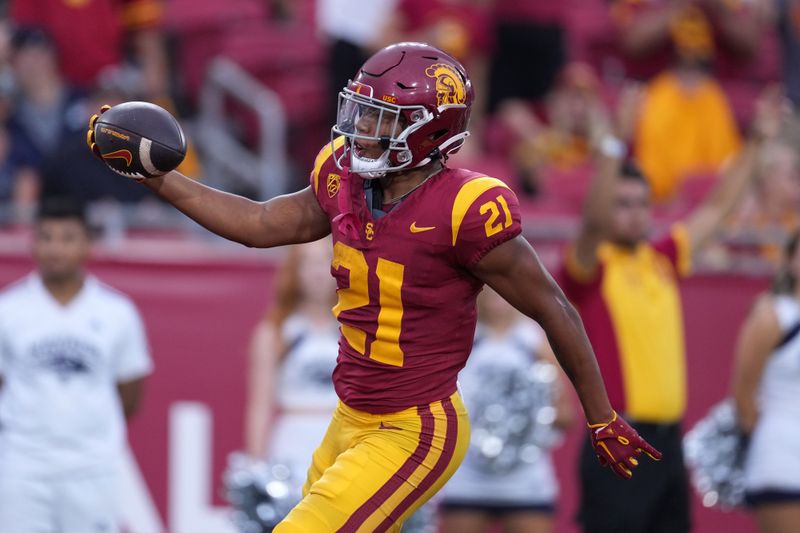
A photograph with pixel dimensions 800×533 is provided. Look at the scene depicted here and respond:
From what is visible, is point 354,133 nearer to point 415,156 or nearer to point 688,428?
point 415,156

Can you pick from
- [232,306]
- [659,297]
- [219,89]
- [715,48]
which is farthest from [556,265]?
[715,48]

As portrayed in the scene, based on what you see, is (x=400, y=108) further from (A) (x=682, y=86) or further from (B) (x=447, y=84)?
(A) (x=682, y=86)

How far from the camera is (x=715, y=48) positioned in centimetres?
1080

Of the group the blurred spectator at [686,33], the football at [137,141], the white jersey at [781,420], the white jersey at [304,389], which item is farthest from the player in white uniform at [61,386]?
→ the blurred spectator at [686,33]

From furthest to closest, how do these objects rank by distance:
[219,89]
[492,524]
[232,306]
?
[219,89], [232,306], [492,524]

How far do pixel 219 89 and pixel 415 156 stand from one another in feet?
18.3

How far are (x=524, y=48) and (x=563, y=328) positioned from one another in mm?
6198

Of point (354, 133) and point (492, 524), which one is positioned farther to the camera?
point (492, 524)

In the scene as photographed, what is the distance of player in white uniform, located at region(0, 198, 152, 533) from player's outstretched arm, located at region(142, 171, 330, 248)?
199 cm

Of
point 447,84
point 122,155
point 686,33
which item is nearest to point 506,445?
point 447,84

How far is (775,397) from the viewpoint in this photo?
6.69 meters

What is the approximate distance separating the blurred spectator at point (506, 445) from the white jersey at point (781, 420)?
1003 millimetres

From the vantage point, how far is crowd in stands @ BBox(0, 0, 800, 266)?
8.50 m

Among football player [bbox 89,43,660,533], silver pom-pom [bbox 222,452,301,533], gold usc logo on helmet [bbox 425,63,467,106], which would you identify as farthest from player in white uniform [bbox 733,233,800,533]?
gold usc logo on helmet [bbox 425,63,467,106]
